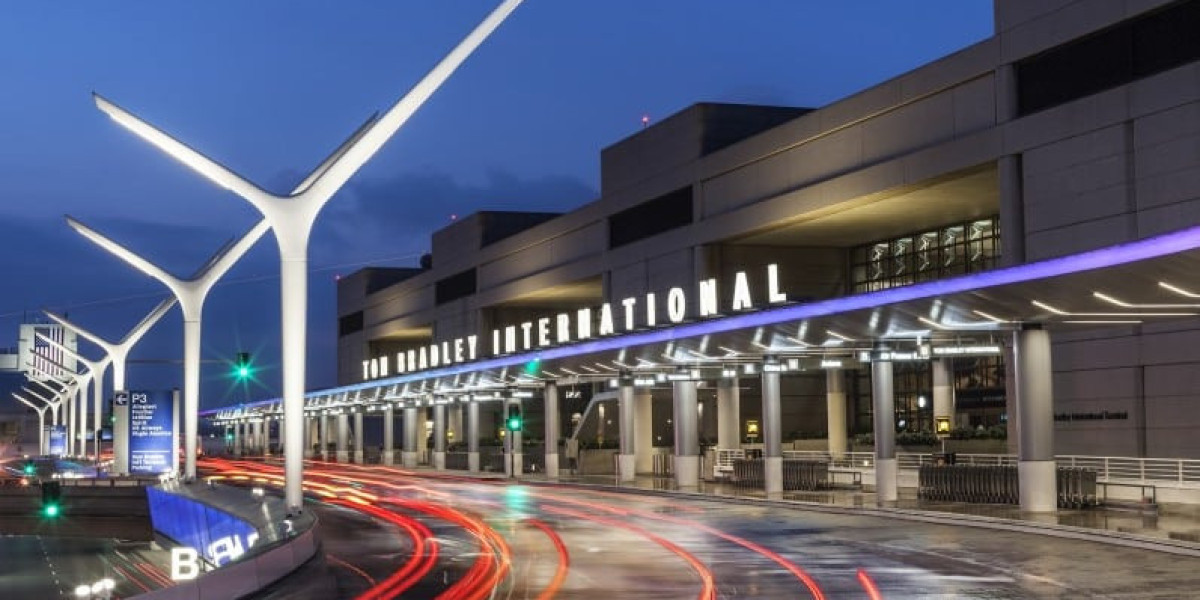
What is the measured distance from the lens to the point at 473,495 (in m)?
55.0

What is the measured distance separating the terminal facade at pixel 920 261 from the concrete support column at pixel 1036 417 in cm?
5

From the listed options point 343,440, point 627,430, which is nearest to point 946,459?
point 627,430

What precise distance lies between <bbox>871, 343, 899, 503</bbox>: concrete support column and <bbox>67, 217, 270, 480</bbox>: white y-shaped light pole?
69.2 ft

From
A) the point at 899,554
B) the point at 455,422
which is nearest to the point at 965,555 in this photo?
the point at 899,554

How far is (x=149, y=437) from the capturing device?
49156 mm

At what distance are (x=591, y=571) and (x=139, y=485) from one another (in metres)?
46.7

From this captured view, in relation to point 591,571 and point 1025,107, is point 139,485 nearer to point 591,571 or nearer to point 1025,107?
point 1025,107

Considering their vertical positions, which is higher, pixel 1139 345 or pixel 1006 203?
pixel 1006 203

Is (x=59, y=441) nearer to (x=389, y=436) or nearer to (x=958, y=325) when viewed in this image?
(x=389, y=436)

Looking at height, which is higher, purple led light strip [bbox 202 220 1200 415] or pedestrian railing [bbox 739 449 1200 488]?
purple led light strip [bbox 202 220 1200 415]

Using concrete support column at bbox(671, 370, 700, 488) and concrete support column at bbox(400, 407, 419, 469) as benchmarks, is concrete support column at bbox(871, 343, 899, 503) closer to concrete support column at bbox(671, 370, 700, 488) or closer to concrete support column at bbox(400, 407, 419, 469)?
concrete support column at bbox(671, 370, 700, 488)

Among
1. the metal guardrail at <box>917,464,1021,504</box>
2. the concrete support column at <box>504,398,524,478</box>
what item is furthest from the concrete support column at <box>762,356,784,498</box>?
the concrete support column at <box>504,398,524,478</box>

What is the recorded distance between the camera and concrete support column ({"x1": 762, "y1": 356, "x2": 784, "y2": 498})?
5388 cm

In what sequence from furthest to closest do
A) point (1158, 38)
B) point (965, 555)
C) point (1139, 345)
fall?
point (1139, 345)
point (1158, 38)
point (965, 555)
